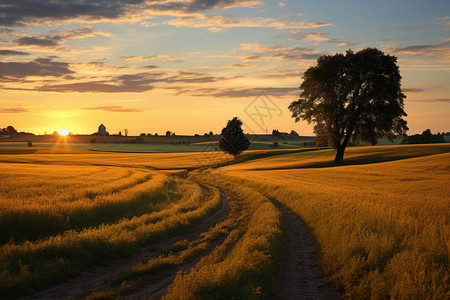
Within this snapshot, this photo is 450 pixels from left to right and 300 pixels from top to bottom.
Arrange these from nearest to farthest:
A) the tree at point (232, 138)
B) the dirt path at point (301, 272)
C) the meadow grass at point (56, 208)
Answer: the dirt path at point (301, 272) → the meadow grass at point (56, 208) → the tree at point (232, 138)

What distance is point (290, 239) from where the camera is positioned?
47.6 feet

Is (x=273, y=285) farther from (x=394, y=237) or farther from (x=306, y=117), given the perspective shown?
(x=306, y=117)

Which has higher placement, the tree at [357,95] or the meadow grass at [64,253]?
the tree at [357,95]

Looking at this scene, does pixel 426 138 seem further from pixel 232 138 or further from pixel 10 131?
pixel 10 131

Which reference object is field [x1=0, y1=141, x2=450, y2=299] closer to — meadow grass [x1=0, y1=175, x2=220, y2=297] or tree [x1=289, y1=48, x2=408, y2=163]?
meadow grass [x1=0, y1=175, x2=220, y2=297]

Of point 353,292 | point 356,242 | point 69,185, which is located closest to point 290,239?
point 356,242

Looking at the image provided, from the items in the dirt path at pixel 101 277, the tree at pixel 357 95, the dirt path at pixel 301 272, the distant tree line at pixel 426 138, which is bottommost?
the dirt path at pixel 101 277

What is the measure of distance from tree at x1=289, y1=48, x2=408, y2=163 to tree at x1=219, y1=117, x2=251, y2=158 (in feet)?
95.2

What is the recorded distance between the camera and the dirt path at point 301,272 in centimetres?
914

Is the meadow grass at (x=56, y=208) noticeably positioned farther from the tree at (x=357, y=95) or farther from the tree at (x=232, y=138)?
the tree at (x=232, y=138)

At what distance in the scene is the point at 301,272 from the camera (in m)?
10.7

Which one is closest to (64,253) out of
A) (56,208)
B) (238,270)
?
(56,208)

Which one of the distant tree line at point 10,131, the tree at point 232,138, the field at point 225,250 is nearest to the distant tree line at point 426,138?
the tree at point 232,138

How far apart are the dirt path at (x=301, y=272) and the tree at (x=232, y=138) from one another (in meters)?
63.1
